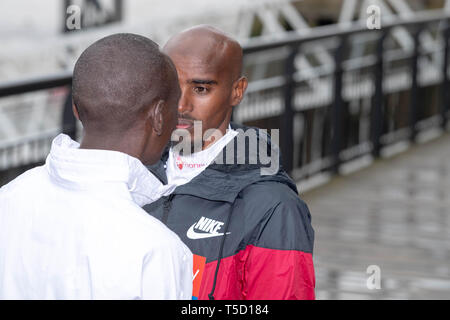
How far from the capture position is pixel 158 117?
2188 mm

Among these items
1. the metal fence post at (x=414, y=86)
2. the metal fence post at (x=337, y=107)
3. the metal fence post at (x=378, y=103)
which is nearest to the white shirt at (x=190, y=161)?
the metal fence post at (x=337, y=107)

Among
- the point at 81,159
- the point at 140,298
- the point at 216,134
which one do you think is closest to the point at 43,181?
the point at 81,159

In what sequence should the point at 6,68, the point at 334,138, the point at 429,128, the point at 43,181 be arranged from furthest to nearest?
the point at 6,68
the point at 429,128
the point at 334,138
the point at 43,181

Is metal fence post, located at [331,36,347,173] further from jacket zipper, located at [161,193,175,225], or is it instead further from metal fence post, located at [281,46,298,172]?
jacket zipper, located at [161,193,175,225]

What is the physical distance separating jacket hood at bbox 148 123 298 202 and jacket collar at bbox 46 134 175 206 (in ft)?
1.87

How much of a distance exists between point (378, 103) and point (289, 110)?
7.54 ft

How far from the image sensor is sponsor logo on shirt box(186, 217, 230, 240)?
105 inches

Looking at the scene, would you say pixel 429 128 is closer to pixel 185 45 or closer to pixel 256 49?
pixel 256 49

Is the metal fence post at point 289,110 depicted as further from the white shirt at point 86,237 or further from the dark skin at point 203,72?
the white shirt at point 86,237

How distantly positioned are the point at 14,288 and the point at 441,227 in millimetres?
5901

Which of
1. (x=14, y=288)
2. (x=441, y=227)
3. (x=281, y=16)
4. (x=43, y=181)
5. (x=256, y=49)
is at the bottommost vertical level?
(x=281, y=16)

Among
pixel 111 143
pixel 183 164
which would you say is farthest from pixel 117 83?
pixel 183 164

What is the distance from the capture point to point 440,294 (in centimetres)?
575

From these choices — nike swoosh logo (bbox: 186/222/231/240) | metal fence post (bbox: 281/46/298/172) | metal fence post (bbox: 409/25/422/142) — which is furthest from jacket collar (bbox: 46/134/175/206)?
metal fence post (bbox: 409/25/422/142)
